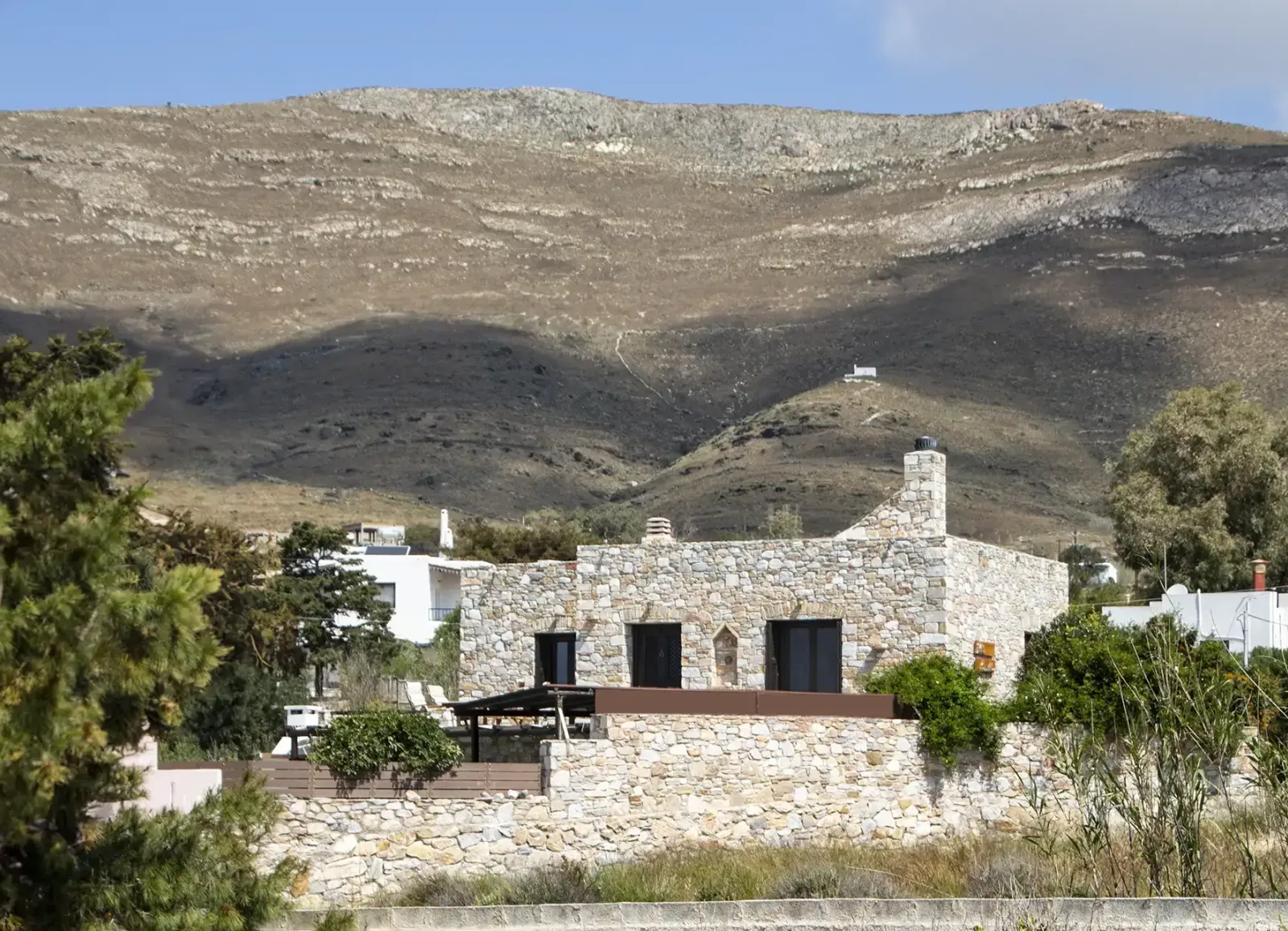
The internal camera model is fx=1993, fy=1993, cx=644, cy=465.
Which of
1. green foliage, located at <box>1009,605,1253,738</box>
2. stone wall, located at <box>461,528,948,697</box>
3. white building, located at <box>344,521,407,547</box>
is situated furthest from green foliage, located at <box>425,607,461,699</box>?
white building, located at <box>344,521,407,547</box>

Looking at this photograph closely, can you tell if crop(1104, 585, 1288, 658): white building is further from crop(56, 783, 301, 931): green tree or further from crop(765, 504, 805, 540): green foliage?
crop(765, 504, 805, 540): green foliage

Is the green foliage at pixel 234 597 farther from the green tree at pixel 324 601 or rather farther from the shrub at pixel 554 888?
the shrub at pixel 554 888

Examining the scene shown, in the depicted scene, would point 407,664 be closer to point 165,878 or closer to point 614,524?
point 165,878

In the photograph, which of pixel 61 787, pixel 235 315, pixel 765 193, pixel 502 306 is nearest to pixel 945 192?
pixel 765 193

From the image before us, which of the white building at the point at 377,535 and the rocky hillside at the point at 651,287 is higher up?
the rocky hillside at the point at 651,287

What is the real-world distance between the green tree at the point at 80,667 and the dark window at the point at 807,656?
44.9ft

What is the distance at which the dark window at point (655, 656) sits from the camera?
29.9 metres

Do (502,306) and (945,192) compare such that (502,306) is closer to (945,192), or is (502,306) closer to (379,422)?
(379,422)

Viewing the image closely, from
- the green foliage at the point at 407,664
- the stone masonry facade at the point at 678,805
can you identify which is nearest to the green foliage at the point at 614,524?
the green foliage at the point at 407,664

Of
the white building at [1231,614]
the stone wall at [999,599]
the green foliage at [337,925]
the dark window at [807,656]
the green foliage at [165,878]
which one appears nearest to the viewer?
the green foliage at [165,878]

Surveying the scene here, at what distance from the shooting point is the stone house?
28.4m

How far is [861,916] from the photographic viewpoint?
69.8ft

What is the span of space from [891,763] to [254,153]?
147m

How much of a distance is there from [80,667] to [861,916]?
973cm
